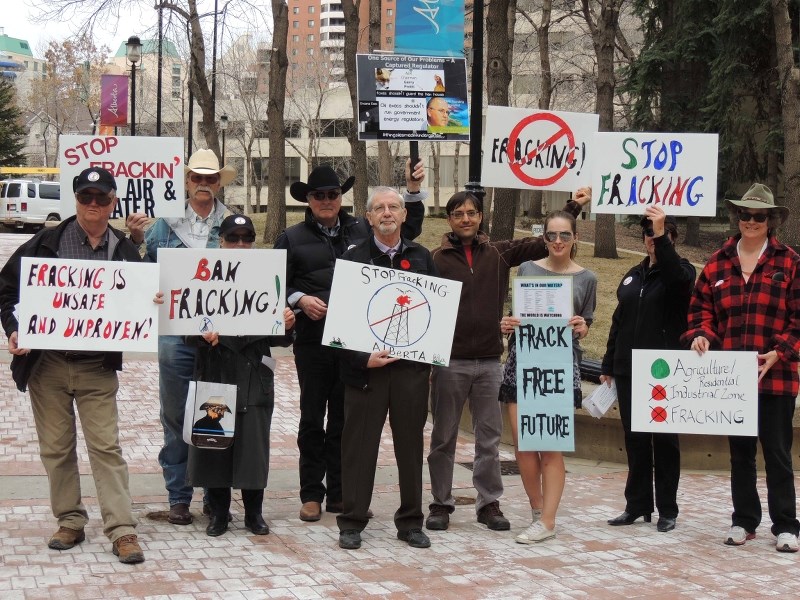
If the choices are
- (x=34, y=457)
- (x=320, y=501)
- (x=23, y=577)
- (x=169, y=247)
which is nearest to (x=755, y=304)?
(x=320, y=501)

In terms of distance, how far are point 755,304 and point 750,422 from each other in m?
0.74

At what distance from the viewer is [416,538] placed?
6398 millimetres

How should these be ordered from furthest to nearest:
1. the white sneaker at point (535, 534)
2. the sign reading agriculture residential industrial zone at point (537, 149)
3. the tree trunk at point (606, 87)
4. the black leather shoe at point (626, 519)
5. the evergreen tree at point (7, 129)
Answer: the evergreen tree at point (7, 129) → the tree trunk at point (606, 87) → the sign reading agriculture residential industrial zone at point (537, 149) → the black leather shoe at point (626, 519) → the white sneaker at point (535, 534)

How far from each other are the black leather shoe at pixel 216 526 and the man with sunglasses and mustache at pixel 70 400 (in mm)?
610

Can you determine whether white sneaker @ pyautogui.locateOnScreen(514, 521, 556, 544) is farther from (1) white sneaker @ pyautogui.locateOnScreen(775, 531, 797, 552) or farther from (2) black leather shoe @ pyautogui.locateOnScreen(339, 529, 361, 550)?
(1) white sneaker @ pyautogui.locateOnScreen(775, 531, 797, 552)

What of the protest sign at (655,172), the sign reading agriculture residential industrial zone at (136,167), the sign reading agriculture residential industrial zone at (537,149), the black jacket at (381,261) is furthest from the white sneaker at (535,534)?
the sign reading agriculture residential industrial zone at (136,167)

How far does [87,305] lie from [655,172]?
3.73 metres

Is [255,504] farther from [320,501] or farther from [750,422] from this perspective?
[750,422]

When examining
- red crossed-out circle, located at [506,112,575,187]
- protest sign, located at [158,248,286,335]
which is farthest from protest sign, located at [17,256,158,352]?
red crossed-out circle, located at [506,112,575,187]

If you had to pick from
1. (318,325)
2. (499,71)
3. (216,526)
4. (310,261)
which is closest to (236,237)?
(310,261)

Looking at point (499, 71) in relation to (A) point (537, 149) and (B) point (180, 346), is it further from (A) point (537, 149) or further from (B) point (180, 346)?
(B) point (180, 346)

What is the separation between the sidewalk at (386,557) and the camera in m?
5.50

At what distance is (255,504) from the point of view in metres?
6.59

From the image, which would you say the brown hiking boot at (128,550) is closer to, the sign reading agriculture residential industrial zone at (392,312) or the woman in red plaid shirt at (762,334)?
the sign reading agriculture residential industrial zone at (392,312)
